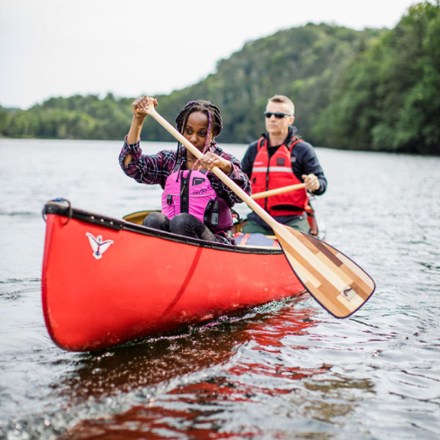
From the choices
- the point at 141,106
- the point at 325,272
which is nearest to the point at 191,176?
the point at 141,106

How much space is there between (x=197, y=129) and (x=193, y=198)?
48 cm

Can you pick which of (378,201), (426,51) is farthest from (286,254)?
(426,51)

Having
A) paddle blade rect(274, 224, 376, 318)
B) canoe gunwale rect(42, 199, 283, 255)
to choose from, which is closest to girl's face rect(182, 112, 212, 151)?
canoe gunwale rect(42, 199, 283, 255)

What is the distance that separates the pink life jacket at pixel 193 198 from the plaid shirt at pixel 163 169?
6 centimetres

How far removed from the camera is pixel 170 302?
12.9 feet

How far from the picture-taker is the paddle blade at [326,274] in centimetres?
471

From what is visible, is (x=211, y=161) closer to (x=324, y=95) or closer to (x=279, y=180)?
(x=279, y=180)

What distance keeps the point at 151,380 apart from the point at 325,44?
12207 centimetres

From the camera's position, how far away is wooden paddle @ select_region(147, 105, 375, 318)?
15.4 feet

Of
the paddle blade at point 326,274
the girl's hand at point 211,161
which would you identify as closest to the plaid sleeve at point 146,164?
the girl's hand at point 211,161

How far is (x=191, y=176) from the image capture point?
4.36 meters

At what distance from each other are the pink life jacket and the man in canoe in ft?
6.17

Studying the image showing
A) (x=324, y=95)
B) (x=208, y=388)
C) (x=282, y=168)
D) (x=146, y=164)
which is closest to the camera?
(x=208, y=388)

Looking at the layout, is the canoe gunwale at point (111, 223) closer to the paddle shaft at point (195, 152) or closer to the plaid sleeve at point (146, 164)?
the paddle shaft at point (195, 152)
